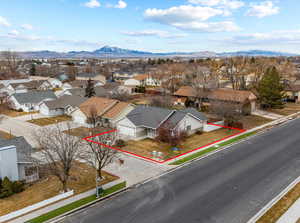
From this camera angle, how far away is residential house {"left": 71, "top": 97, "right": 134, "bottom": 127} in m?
38.7

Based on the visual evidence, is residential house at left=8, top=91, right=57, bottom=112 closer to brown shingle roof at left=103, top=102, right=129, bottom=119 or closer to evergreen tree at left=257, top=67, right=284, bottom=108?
brown shingle roof at left=103, top=102, right=129, bottom=119

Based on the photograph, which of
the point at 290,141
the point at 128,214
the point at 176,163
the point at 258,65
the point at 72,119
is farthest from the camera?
the point at 258,65

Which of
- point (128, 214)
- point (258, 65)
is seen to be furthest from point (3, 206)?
point (258, 65)

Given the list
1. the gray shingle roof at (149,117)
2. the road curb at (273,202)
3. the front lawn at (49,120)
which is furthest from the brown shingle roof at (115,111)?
the road curb at (273,202)

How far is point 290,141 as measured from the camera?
31859 mm

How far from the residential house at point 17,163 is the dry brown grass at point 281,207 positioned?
18.8 meters

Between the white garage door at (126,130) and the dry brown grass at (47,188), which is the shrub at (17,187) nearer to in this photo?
the dry brown grass at (47,188)

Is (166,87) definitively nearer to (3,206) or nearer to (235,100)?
(235,100)

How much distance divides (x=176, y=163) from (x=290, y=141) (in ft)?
57.7

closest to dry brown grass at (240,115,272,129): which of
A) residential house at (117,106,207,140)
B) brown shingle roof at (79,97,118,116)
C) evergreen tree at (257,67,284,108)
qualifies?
evergreen tree at (257,67,284,108)

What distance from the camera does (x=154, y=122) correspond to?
3359 centimetres

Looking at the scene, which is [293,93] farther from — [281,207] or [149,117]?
[281,207]

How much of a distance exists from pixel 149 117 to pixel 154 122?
1816mm

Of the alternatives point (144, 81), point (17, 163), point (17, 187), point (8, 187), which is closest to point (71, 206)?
point (17, 187)
